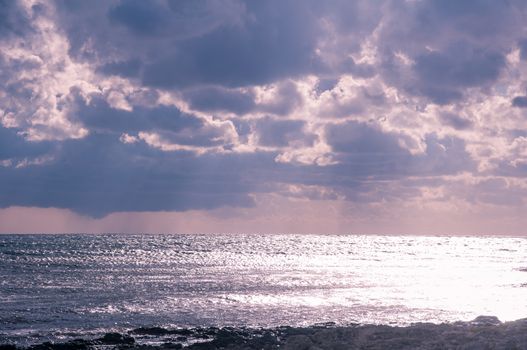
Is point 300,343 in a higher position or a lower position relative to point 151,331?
higher

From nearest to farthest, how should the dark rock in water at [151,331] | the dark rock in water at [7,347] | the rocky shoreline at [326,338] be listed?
the rocky shoreline at [326,338] < the dark rock in water at [7,347] < the dark rock in water at [151,331]

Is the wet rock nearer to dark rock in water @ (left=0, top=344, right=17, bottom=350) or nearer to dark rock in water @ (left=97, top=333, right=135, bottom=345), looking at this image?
dark rock in water @ (left=97, top=333, right=135, bottom=345)

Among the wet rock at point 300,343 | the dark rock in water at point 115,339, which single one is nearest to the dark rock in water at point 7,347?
the dark rock in water at point 115,339

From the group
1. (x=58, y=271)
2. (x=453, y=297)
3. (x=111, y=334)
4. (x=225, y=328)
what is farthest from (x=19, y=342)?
(x=58, y=271)

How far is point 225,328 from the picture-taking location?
30.1 meters

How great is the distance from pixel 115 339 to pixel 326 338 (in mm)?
9748

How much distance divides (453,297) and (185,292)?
19.7m

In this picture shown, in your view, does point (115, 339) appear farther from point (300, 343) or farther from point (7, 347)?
point (300, 343)

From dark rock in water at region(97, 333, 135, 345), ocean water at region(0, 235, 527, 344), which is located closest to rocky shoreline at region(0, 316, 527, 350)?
dark rock in water at region(97, 333, 135, 345)

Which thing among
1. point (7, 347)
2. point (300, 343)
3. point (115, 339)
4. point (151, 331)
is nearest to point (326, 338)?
point (300, 343)

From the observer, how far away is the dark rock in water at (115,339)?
27.4 meters

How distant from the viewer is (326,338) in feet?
77.9

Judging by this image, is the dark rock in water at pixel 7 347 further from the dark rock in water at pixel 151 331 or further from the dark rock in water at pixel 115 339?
the dark rock in water at pixel 151 331

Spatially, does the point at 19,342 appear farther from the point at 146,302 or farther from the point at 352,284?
the point at 352,284
